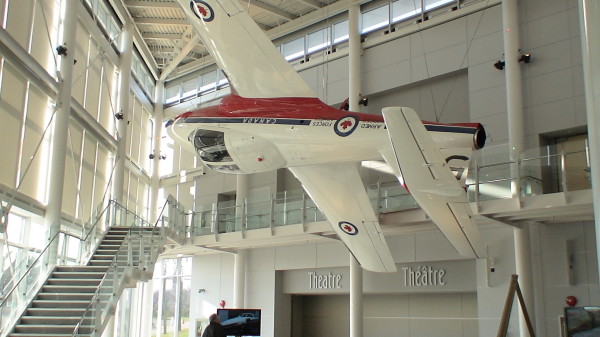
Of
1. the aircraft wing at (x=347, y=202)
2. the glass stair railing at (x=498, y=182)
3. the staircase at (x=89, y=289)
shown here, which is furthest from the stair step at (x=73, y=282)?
the aircraft wing at (x=347, y=202)

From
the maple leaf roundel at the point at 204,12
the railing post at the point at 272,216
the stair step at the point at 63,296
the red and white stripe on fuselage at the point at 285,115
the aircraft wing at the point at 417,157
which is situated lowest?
the stair step at the point at 63,296

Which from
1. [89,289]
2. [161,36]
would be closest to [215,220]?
[89,289]

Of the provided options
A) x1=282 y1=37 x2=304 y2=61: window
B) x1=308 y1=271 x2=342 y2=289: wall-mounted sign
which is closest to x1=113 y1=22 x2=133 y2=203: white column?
x1=282 y1=37 x2=304 y2=61: window

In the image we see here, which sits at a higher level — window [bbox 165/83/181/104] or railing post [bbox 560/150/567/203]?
window [bbox 165/83/181/104]

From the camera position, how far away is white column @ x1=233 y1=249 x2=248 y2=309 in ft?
79.1

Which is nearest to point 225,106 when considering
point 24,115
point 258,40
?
point 258,40

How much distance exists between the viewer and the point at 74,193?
70.8 feet

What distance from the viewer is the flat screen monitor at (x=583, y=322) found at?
5.69 m

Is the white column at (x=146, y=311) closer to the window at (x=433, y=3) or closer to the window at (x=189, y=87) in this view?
the window at (x=189, y=87)

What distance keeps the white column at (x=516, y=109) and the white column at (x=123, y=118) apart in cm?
1524

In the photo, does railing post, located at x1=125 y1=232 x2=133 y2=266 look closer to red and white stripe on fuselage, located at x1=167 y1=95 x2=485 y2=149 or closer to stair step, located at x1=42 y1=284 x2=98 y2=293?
stair step, located at x1=42 y1=284 x2=98 y2=293

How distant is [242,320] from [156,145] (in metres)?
14.7

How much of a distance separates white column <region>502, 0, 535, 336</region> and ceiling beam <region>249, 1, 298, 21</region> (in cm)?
976

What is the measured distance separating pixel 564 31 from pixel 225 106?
37.1ft
